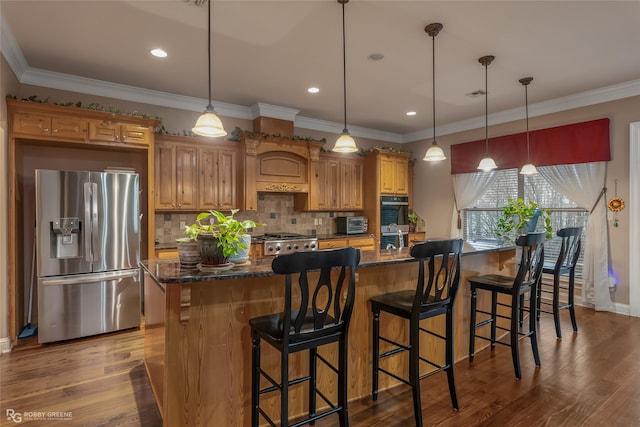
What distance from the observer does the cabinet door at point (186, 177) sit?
433cm

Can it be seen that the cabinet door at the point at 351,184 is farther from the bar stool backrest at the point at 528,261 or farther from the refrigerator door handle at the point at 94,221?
the refrigerator door handle at the point at 94,221

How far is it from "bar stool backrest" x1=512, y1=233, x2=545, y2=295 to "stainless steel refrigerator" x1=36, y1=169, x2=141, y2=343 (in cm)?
369

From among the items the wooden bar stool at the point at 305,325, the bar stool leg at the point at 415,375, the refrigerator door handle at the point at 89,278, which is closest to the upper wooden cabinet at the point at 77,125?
the refrigerator door handle at the point at 89,278

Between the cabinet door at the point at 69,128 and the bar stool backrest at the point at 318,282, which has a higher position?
the cabinet door at the point at 69,128

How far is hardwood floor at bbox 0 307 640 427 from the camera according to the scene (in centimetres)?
215

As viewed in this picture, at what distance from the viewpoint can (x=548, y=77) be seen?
12.6ft

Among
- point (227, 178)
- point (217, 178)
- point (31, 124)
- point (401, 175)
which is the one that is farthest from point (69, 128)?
point (401, 175)

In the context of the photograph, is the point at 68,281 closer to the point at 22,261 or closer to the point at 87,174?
the point at 22,261

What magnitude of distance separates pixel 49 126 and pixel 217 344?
302 cm

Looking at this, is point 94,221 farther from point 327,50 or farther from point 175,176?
point 327,50

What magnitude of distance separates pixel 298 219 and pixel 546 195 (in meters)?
3.69

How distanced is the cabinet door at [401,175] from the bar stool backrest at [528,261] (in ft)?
10.5

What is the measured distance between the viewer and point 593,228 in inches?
172

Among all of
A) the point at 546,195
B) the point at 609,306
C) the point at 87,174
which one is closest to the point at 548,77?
the point at 546,195
